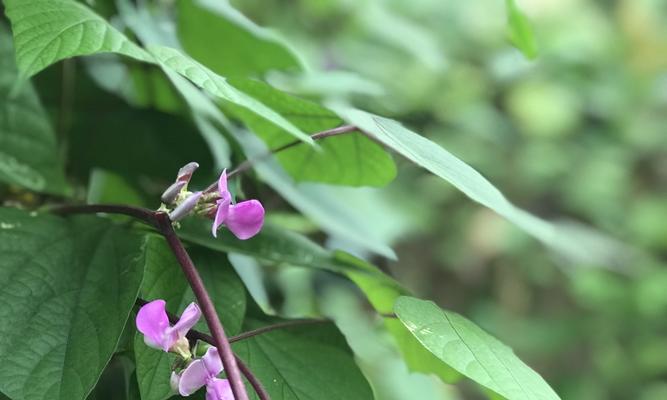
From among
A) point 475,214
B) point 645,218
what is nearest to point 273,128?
point 475,214

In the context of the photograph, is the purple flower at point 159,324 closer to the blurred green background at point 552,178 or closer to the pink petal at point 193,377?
the pink petal at point 193,377

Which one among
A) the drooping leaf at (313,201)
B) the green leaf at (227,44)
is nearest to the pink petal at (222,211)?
the drooping leaf at (313,201)

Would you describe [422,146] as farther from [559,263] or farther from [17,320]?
[559,263]

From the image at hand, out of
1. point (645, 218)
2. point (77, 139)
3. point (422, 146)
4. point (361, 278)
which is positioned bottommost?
point (645, 218)

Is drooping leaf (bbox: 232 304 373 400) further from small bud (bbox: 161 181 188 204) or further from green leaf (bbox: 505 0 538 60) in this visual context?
green leaf (bbox: 505 0 538 60)

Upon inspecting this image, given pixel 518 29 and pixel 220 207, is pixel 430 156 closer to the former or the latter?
pixel 220 207

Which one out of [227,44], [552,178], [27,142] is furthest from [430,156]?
[552,178]
